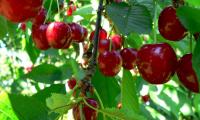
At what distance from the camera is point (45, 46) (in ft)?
5.12

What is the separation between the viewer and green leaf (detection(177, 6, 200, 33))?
107 cm

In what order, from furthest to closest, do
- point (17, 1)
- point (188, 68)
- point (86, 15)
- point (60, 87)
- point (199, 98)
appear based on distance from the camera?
point (199, 98) < point (86, 15) < point (60, 87) < point (188, 68) < point (17, 1)

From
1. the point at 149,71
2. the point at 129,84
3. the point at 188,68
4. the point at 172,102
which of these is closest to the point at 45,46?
the point at 129,84

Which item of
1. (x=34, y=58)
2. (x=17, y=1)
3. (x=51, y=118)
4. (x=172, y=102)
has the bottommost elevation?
(x=172, y=102)

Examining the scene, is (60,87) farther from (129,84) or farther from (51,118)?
(51,118)

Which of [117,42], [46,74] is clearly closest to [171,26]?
[117,42]

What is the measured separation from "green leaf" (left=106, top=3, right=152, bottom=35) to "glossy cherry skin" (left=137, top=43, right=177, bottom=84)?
154mm

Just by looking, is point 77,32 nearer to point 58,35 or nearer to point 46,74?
point 58,35

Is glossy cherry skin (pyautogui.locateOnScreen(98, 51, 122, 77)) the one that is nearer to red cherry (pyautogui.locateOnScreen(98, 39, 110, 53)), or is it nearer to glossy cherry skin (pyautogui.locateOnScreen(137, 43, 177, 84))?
red cherry (pyautogui.locateOnScreen(98, 39, 110, 53))

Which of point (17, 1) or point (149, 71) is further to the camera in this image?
point (149, 71)

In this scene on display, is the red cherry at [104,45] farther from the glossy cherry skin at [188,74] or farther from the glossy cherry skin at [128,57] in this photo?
A: the glossy cherry skin at [188,74]

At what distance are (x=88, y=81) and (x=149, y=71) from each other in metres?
0.17

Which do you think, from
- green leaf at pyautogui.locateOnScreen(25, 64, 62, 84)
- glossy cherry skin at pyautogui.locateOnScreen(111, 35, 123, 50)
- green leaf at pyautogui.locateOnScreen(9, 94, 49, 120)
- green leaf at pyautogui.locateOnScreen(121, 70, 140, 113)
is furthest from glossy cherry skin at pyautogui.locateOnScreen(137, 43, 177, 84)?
green leaf at pyautogui.locateOnScreen(25, 64, 62, 84)

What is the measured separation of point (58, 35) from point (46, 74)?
3.24 ft
